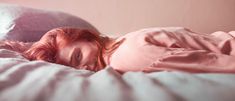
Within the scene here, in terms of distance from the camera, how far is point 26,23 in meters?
1.26

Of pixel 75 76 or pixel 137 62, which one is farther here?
pixel 137 62

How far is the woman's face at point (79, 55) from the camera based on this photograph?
891mm

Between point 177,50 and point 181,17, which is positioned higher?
point 177,50

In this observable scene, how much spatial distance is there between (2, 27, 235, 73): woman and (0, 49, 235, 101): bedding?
16 centimetres

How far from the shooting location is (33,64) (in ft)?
1.88

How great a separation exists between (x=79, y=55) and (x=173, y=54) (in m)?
0.33

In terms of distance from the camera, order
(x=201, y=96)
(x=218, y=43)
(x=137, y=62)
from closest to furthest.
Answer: (x=201, y=96) → (x=137, y=62) → (x=218, y=43)

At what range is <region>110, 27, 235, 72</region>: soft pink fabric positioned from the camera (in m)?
0.63

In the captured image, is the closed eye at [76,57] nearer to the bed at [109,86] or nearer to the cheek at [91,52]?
the cheek at [91,52]

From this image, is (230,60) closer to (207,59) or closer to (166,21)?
(207,59)

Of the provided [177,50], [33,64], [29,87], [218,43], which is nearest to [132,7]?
[218,43]

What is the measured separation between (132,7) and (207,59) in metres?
1.20

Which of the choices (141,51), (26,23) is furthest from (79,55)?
(26,23)

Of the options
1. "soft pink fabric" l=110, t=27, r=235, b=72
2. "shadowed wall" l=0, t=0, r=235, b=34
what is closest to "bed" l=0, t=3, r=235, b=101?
"soft pink fabric" l=110, t=27, r=235, b=72
